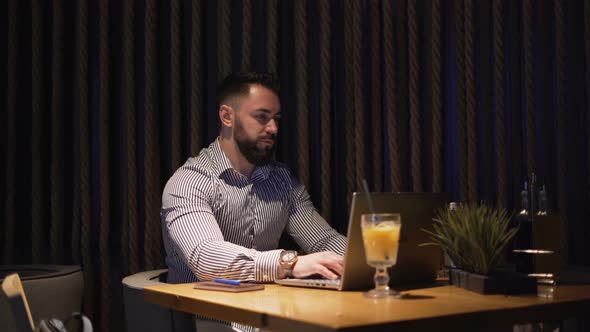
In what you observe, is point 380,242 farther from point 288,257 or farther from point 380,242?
point 288,257

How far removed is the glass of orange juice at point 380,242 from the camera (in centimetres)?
177

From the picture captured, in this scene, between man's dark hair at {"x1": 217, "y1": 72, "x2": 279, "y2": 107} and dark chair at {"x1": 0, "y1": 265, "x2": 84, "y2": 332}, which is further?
man's dark hair at {"x1": 217, "y1": 72, "x2": 279, "y2": 107}

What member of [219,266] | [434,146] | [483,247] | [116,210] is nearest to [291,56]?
[434,146]

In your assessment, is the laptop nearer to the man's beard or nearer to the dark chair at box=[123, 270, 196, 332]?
the dark chair at box=[123, 270, 196, 332]

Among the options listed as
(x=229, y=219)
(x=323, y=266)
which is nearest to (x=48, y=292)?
(x=229, y=219)

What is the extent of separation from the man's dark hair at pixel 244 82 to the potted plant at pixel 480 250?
1136mm

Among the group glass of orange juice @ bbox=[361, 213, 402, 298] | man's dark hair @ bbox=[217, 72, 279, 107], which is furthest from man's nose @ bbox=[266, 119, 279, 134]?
glass of orange juice @ bbox=[361, 213, 402, 298]

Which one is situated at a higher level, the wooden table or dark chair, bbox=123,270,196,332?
the wooden table

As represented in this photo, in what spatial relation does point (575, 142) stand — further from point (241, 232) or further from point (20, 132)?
point (20, 132)

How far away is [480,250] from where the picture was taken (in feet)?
6.29

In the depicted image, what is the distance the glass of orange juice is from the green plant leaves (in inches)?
9.5

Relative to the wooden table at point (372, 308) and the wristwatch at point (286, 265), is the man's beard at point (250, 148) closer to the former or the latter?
the wristwatch at point (286, 265)

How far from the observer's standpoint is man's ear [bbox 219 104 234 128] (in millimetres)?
2980

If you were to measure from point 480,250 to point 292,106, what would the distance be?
4.85 feet
